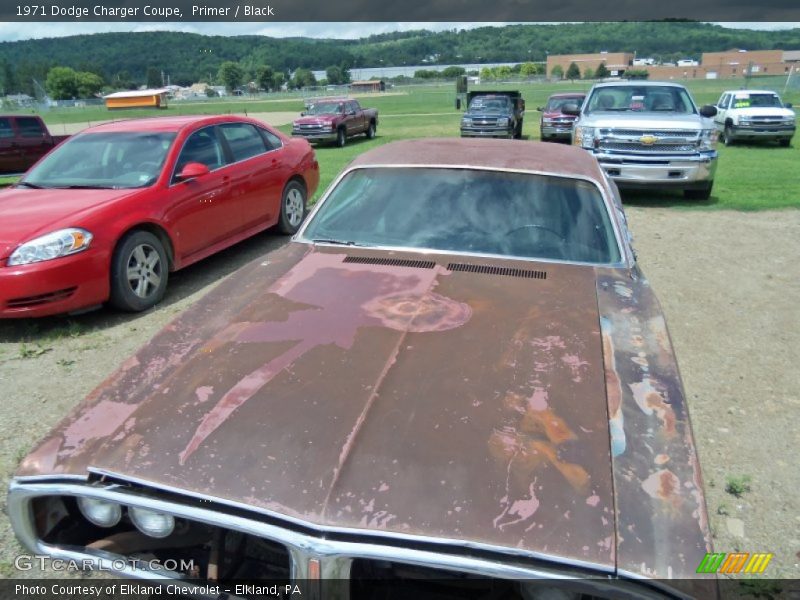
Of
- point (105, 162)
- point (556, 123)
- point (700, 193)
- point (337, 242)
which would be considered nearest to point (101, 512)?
point (337, 242)

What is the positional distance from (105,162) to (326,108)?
636 inches

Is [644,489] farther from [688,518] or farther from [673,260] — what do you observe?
[673,260]

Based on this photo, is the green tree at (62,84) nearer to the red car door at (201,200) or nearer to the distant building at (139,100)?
the distant building at (139,100)

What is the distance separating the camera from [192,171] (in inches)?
223

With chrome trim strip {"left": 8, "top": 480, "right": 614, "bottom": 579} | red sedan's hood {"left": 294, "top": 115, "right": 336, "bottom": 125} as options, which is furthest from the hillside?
chrome trim strip {"left": 8, "top": 480, "right": 614, "bottom": 579}

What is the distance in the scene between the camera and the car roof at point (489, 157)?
3.47 m

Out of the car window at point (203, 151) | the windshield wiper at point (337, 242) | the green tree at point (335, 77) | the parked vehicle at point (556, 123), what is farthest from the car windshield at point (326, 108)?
the green tree at point (335, 77)

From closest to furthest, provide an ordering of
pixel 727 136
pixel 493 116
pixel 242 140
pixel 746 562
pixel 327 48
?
pixel 746 562
pixel 242 140
pixel 727 136
pixel 493 116
pixel 327 48

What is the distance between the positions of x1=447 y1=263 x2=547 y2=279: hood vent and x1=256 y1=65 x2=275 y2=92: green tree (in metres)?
98.3

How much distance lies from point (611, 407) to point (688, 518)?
1.51 feet

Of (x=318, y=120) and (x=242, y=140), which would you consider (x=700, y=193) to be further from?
(x=318, y=120)

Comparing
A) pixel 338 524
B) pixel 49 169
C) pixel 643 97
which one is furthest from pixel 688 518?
pixel 643 97

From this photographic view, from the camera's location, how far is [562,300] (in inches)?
106

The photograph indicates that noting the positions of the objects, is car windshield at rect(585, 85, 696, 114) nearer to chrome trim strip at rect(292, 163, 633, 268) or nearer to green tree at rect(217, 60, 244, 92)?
chrome trim strip at rect(292, 163, 633, 268)
